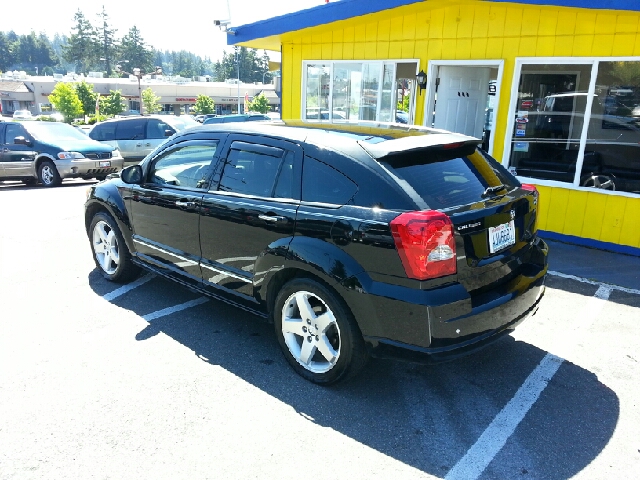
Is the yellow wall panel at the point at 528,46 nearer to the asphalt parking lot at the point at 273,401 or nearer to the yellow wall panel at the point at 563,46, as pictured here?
the yellow wall panel at the point at 563,46

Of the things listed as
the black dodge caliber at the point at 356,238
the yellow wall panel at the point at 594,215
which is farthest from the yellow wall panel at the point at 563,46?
the black dodge caliber at the point at 356,238

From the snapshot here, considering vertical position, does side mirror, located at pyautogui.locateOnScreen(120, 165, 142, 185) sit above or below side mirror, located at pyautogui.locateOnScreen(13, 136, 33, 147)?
above

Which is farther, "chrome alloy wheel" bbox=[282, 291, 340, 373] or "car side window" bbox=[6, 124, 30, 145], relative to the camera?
"car side window" bbox=[6, 124, 30, 145]

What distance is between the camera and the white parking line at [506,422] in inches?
101

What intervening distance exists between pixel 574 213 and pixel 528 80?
198 cm

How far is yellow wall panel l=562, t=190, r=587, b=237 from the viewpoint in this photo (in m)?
6.55

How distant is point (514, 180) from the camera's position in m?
3.67

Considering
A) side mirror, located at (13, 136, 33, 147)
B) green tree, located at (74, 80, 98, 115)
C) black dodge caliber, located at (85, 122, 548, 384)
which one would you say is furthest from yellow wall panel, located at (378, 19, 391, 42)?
green tree, located at (74, 80, 98, 115)

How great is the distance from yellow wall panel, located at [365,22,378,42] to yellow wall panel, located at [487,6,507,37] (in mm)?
2019

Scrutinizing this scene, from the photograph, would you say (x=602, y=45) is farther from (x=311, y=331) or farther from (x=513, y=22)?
(x=311, y=331)

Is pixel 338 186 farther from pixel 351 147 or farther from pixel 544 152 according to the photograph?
pixel 544 152

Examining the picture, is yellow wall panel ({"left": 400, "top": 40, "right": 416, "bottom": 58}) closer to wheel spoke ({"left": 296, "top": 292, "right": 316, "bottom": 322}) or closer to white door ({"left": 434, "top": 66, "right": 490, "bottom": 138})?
white door ({"left": 434, "top": 66, "right": 490, "bottom": 138})

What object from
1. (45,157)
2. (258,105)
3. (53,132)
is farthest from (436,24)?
(258,105)

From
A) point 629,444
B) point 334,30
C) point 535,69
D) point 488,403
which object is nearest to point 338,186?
point 488,403
